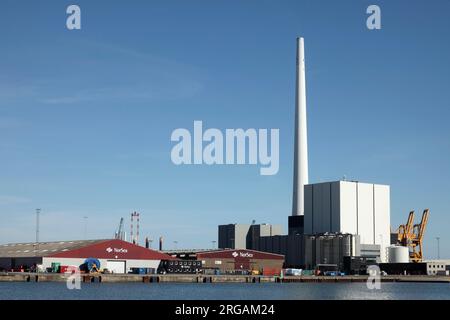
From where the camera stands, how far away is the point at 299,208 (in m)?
172

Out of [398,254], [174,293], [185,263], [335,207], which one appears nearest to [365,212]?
[335,207]

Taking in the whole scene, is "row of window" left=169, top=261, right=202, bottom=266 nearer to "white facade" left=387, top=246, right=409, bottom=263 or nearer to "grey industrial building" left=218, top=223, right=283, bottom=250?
"white facade" left=387, top=246, right=409, bottom=263

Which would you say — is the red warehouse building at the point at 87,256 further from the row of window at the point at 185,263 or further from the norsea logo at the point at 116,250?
the row of window at the point at 185,263

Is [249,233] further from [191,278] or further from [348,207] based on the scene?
→ [191,278]

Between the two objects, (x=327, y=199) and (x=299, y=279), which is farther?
(x=327, y=199)

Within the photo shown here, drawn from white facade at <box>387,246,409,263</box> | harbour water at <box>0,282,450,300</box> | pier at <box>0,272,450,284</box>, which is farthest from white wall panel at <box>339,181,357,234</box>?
harbour water at <box>0,282,450,300</box>

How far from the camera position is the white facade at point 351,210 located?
15900cm

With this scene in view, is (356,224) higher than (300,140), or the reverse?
(300,140)
